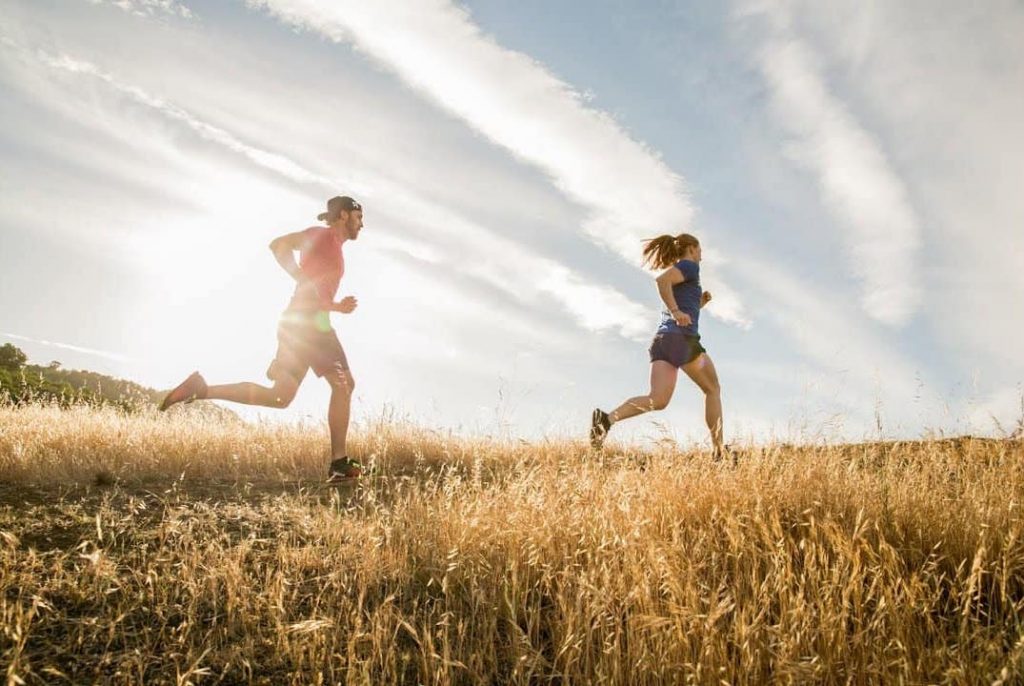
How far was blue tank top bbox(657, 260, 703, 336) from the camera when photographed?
21.3 feet

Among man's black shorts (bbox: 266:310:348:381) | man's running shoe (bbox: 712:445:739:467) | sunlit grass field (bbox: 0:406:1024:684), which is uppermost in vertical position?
man's black shorts (bbox: 266:310:348:381)

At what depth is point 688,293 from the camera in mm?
6602

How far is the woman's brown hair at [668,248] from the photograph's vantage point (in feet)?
22.9

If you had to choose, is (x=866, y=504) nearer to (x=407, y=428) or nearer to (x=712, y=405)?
(x=712, y=405)

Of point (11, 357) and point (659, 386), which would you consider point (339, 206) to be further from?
point (11, 357)

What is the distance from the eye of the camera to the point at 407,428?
307 inches

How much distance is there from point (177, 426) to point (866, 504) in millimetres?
7084

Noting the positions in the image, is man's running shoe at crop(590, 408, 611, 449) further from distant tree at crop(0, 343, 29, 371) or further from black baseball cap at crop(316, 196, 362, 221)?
distant tree at crop(0, 343, 29, 371)

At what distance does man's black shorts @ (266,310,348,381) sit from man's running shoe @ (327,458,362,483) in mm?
768

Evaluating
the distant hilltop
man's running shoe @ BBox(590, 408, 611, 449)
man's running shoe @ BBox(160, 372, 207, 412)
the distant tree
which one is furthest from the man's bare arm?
the distant tree

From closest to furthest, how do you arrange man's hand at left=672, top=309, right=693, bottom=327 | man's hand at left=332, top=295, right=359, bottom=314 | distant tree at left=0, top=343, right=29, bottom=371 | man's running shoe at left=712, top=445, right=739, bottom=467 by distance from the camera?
man's running shoe at left=712, top=445, right=739, bottom=467
man's hand at left=332, top=295, right=359, bottom=314
man's hand at left=672, top=309, right=693, bottom=327
distant tree at left=0, top=343, right=29, bottom=371

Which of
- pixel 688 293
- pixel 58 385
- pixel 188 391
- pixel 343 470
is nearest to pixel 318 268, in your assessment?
pixel 188 391

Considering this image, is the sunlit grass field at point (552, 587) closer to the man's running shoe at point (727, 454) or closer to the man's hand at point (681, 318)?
the man's running shoe at point (727, 454)

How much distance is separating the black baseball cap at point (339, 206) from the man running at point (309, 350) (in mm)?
181
